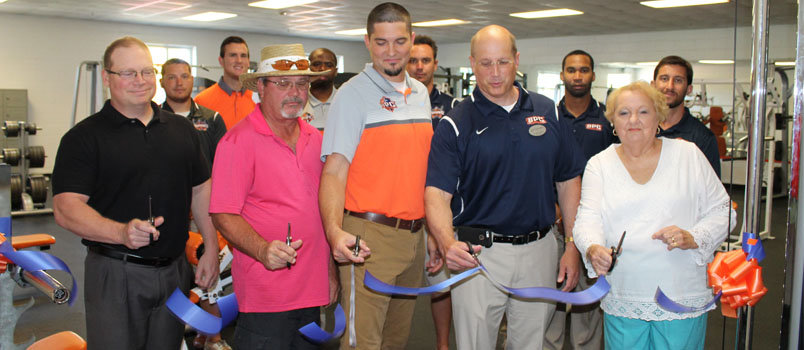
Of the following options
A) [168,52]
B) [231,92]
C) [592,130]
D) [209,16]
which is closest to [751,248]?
[592,130]

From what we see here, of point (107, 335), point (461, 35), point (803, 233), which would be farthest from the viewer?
point (461, 35)

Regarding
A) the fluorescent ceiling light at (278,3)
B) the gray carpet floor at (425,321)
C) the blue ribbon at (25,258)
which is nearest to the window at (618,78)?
the fluorescent ceiling light at (278,3)

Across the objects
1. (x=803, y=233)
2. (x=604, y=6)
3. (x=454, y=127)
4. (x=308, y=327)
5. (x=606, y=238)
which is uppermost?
(x=604, y=6)

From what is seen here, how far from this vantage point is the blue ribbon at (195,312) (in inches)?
96.7

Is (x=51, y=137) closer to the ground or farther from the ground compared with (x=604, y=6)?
closer to the ground

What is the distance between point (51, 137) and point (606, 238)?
14709mm

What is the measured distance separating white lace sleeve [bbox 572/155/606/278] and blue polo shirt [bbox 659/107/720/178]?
1046 mm

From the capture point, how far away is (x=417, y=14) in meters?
13.1

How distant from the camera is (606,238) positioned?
2.50 meters

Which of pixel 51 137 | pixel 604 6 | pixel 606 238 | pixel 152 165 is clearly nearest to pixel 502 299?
pixel 606 238

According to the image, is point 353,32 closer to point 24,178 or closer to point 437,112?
point 24,178

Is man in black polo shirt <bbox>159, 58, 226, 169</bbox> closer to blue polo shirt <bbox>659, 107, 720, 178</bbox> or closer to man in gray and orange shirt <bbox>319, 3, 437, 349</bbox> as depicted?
man in gray and orange shirt <bbox>319, 3, 437, 349</bbox>

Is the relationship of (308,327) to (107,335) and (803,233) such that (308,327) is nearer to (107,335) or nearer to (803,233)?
(107,335)

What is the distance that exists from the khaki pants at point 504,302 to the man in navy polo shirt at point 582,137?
707 mm
